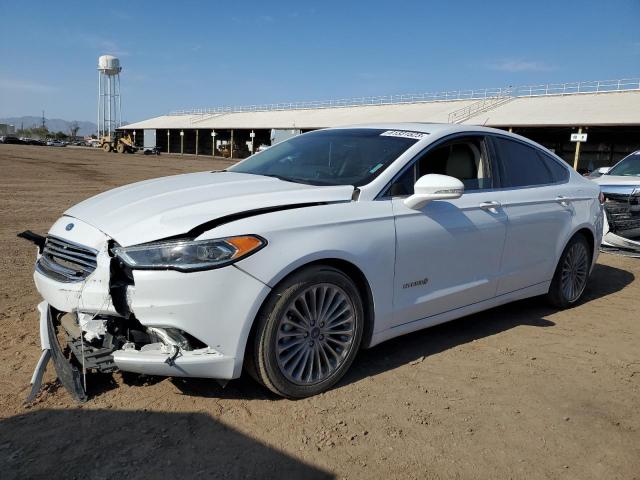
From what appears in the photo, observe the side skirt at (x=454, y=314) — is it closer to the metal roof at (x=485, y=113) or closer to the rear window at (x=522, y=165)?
the rear window at (x=522, y=165)

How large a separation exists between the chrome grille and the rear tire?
4094 mm

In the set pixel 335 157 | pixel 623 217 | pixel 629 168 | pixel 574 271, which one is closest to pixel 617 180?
pixel 623 217

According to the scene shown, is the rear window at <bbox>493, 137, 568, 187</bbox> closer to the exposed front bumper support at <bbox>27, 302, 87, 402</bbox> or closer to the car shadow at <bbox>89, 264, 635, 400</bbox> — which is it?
the car shadow at <bbox>89, 264, 635, 400</bbox>

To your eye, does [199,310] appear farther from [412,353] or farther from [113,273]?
[412,353]

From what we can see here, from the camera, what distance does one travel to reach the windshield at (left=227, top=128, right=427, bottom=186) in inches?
149

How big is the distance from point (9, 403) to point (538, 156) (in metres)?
4.57

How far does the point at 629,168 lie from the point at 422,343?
21.5ft

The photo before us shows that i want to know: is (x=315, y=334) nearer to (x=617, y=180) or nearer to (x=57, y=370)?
(x=57, y=370)

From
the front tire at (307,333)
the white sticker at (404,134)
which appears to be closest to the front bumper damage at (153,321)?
the front tire at (307,333)

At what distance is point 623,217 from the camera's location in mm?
8047

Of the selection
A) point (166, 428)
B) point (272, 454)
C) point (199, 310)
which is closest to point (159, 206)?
point (199, 310)

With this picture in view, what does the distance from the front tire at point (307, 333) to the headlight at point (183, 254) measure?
1.18 ft

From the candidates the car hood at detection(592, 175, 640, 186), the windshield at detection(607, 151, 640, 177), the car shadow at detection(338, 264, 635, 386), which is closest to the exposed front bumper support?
the car shadow at detection(338, 264, 635, 386)

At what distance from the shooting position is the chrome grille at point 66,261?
3049 mm
